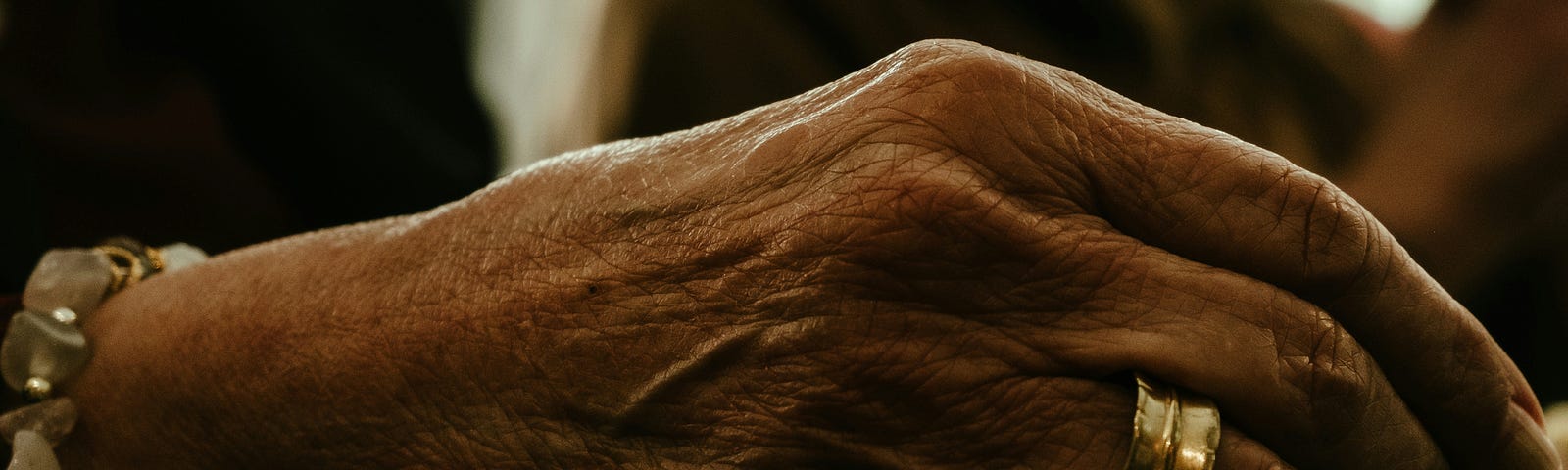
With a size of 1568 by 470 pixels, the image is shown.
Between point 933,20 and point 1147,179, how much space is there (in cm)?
57

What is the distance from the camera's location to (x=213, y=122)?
4.01 feet

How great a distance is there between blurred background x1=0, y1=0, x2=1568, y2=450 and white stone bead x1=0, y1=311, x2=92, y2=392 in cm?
24

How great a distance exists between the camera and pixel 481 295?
69 centimetres

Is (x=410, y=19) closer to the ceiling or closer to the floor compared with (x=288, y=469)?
closer to the ceiling

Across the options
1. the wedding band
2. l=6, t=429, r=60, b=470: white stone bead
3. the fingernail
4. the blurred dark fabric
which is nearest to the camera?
the wedding band

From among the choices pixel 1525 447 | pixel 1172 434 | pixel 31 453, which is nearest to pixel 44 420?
pixel 31 453

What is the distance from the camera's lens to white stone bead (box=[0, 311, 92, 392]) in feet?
2.82

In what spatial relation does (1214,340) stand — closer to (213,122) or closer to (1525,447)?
(1525,447)

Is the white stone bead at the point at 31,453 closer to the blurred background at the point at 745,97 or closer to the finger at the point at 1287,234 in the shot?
the blurred background at the point at 745,97

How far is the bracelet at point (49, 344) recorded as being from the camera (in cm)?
84

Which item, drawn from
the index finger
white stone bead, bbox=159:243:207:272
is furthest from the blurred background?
the index finger

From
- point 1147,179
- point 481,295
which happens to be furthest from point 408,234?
point 1147,179

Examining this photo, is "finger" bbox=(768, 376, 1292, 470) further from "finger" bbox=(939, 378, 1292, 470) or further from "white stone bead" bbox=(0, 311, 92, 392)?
"white stone bead" bbox=(0, 311, 92, 392)

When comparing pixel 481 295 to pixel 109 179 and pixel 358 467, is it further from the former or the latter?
pixel 109 179
